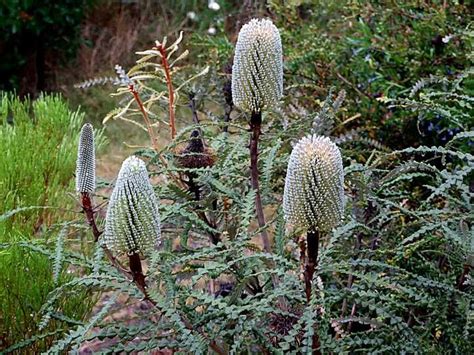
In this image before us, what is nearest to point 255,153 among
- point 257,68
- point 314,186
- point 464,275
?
point 257,68

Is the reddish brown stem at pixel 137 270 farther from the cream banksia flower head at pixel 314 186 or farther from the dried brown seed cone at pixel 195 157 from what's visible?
the dried brown seed cone at pixel 195 157

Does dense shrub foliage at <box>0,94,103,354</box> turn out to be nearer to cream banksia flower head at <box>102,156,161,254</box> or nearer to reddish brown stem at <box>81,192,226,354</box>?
reddish brown stem at <box>81,192,226,354</box>

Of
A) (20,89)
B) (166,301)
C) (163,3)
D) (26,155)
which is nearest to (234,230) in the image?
(166,301)

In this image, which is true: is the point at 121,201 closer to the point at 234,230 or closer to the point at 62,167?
the point at 234,230

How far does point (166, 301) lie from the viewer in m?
0.89

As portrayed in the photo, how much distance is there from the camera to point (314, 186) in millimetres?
792

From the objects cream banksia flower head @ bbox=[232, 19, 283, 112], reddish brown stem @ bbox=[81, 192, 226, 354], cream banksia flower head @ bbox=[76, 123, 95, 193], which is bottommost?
reddish brown stem @ bbox=[81, 192, 226, 354]

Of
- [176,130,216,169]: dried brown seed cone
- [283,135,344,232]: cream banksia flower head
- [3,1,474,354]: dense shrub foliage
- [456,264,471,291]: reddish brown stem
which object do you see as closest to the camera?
[283,135,344,232]: cream banksia flower head

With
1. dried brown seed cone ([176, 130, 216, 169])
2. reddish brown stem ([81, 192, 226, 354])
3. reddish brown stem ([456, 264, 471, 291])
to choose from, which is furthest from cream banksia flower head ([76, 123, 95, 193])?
reddish brown stem ([456, 264, 471, 291])

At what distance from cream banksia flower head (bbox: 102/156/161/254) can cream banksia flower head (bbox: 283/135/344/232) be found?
148 mm

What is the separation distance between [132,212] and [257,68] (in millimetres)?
254

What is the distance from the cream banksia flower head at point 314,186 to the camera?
0.79 metres

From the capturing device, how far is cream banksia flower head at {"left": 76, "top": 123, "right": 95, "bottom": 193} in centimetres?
94

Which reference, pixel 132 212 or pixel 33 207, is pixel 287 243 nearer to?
pixel 33 207
